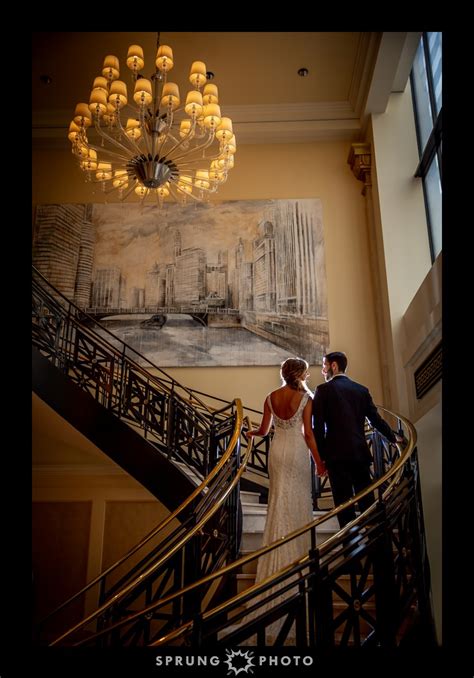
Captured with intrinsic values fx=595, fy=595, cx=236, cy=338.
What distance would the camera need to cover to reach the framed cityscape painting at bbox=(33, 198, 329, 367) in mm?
9578

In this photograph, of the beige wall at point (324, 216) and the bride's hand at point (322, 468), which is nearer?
the bride's hand at point (322, 468)

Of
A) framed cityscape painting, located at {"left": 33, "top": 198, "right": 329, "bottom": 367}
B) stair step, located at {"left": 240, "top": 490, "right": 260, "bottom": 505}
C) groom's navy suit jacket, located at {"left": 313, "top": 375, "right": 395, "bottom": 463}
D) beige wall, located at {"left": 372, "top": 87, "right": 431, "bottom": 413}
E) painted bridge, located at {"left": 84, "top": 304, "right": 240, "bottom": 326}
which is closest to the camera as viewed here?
groom's navy suit jacket, located at {"left": 313, "top": 375, "right": 395, "bottom": 463}

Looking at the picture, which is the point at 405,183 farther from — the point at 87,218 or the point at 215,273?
the point at 87,218

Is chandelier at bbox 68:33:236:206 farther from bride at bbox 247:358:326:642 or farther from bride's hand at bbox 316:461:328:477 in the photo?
bride's hand at bbox 316:461:328:477

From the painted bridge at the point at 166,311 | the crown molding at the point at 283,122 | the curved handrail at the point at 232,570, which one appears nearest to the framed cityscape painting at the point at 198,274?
the painted bridge at the point at 166,311

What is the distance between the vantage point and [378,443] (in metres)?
6.46

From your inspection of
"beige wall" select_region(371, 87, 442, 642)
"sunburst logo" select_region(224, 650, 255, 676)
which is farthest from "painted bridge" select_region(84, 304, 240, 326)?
"sunburst logo" select_region(224, 650, 255, 676)

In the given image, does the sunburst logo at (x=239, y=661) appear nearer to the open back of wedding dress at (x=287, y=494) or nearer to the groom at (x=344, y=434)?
the open back of wedding dress at (x=287, y=494)

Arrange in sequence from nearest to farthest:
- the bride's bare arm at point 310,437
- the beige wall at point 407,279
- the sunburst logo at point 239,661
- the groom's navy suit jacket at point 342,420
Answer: the sunburst logo at point 239,661 → the groom's navy suit jacket at point 342,420 → the bride's bare arm at point 310,437 → the beige wall at point 407,279

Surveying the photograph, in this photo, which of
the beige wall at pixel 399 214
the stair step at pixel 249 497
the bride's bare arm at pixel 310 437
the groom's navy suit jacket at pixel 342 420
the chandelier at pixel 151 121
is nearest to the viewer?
the groom's navy suit jacket at pixel 342 420

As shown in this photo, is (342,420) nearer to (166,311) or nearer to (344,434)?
(344,434)

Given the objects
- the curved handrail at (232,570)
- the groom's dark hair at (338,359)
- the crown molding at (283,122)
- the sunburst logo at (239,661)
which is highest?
the crown molding at (283,122)

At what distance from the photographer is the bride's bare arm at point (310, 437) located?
4.94 metres

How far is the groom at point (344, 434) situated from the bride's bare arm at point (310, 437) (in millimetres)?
46
